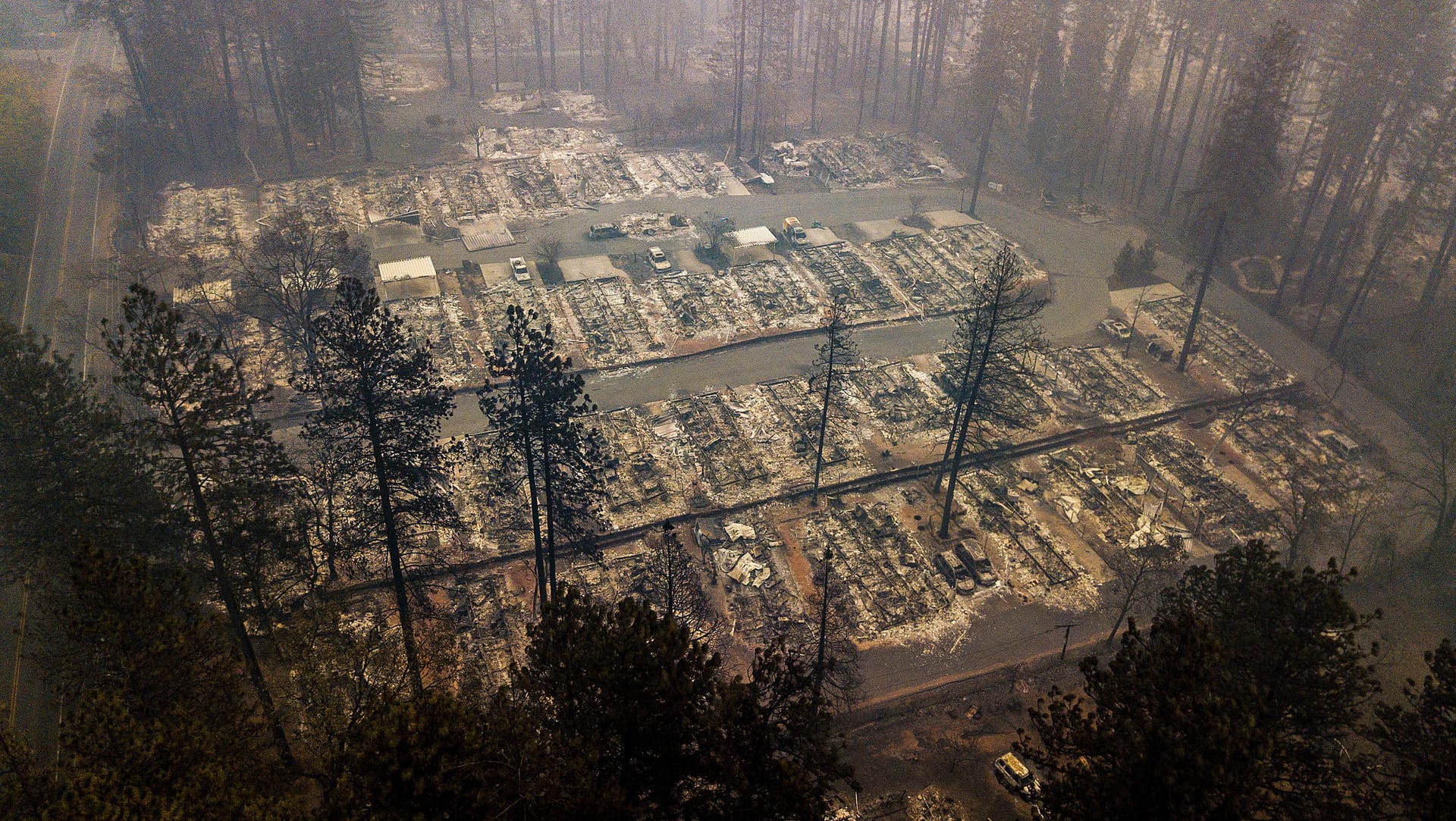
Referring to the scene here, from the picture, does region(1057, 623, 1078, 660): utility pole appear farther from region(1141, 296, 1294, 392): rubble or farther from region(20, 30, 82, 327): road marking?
region(20, 30, 82, 327): road marking

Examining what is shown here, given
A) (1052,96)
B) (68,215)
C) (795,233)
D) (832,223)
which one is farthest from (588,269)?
(1052,96)

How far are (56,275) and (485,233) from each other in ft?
89.3

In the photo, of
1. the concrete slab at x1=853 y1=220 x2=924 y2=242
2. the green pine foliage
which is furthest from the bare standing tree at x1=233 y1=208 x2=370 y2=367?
the green pine foliage

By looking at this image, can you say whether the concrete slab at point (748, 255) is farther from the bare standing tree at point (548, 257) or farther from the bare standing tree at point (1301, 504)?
the bare standing tree at point (1301, 504)

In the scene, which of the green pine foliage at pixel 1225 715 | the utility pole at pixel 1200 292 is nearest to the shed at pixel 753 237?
the utility pole at pixel 1200 292

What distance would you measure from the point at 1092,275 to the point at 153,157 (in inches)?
2889

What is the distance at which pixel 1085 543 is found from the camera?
134ft

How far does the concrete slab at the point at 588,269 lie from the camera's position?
59594 mm

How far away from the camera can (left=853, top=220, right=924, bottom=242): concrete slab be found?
217 ft

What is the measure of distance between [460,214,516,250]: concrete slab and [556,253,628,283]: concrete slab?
5578mm

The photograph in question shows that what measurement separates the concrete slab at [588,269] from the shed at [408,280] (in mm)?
8542

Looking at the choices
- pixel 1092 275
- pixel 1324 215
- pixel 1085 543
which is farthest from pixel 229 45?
pixel 1324 215

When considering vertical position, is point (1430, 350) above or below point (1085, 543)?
above

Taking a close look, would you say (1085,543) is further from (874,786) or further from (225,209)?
(225,209)
